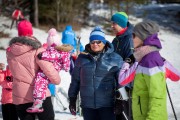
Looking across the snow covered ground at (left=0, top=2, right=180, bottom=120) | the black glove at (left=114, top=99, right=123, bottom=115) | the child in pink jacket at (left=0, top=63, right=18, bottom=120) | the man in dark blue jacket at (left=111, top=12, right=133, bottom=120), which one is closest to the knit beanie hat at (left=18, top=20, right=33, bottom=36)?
the man in dark blue jacket at (left=111, top=12, right=133, bottom=120)

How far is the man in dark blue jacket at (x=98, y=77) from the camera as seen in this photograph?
3879mm

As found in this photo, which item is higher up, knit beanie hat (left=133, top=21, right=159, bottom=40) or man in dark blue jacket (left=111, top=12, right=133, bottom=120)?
knit beanie hat (left=133, top=21, right=159, bottom=40)

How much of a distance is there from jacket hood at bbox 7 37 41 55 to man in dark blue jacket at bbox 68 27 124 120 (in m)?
0.57

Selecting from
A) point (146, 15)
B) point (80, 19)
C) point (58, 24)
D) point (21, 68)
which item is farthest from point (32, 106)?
point (146, 15)

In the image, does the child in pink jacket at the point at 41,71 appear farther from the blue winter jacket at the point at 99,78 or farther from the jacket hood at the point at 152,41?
the jacket hood at the point at 152,41

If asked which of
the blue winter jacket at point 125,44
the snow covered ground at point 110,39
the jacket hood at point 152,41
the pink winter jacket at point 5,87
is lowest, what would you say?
the snow covered ground at point 110,39

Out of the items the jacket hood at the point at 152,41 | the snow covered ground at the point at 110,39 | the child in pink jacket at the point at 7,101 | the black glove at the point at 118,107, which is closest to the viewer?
the jacket hood at the point at 152,41

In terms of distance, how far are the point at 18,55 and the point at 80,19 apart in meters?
15.5

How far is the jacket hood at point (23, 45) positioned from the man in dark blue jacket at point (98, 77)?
57 centimetres

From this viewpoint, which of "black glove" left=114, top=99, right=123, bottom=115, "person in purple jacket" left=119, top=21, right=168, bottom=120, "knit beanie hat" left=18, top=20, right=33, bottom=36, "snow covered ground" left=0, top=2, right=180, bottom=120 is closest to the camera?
"person in purple jacket" left=119, top=21, right=168, bottom=120

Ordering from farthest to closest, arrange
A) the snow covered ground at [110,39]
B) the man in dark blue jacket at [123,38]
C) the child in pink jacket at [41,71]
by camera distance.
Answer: the snow covered ground at [110,39], the man in dark blue jacket at [123,38], the child in pink jacket at [41,71]

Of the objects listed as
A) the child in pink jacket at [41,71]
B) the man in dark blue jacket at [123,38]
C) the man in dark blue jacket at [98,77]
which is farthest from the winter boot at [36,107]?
the man in dark blue jacket at [123,38]

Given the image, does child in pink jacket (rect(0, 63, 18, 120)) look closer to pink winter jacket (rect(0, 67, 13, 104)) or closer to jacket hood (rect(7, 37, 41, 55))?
pink winter jacket (rect(0, 67, 13, 104))

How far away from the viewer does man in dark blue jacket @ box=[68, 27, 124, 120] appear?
12.7 feet
